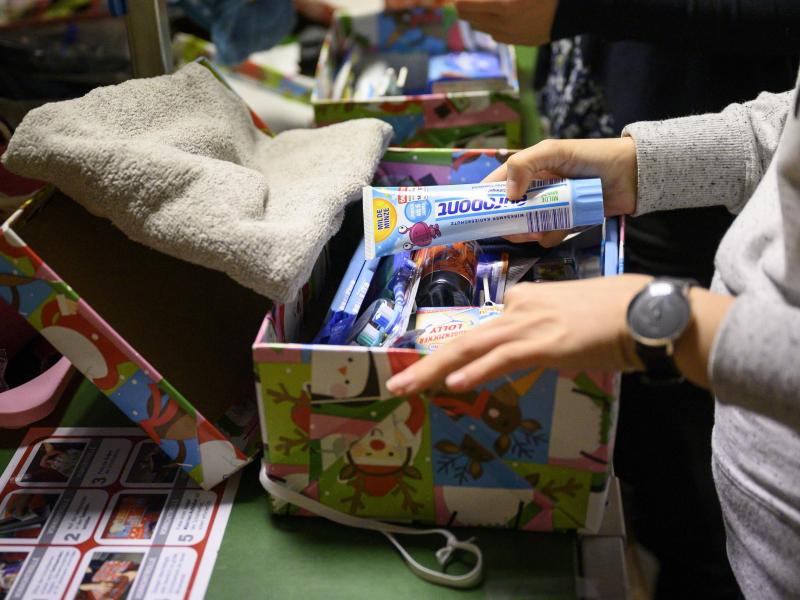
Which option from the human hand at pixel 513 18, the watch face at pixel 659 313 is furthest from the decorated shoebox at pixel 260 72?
the watch face at pixel 659 313

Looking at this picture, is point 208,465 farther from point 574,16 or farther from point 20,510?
point 574,16

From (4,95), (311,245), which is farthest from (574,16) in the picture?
(4,95)

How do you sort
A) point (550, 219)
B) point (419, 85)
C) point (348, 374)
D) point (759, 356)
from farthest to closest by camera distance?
point (419, 85) < point (550, 219) < point (348, 374) < point (759, 356)

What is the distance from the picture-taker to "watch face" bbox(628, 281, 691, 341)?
437mm

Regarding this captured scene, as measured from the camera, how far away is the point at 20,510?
2.03ft

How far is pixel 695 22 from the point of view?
0.75 meters

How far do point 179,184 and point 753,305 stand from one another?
0.40 meters

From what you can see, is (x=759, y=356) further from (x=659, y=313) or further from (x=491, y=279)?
(x=491, y=279)

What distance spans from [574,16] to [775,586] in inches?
22.3

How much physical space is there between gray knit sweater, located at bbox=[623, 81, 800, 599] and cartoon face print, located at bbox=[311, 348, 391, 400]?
210 millimetres

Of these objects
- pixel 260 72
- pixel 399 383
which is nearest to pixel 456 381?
pixel 399 383

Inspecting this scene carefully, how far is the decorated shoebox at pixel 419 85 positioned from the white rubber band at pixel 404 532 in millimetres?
555

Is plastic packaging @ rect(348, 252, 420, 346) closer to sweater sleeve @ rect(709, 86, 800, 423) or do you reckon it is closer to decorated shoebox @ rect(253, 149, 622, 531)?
decorated shoebox @ rect(253, 149, 622, 531)

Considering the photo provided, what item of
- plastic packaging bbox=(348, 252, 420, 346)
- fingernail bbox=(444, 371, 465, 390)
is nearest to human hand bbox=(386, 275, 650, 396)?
fingernail bbox=(444, 371, 465, 390)
